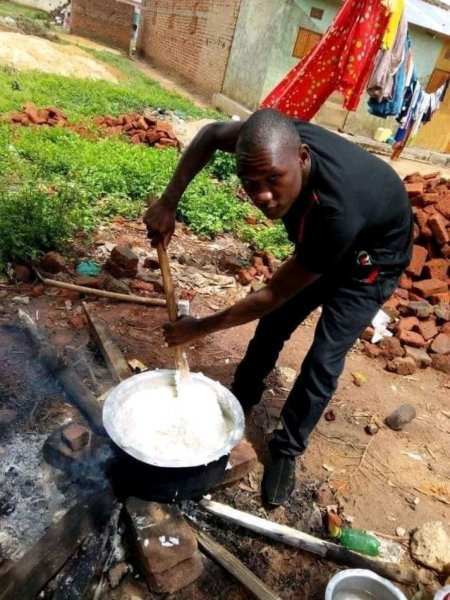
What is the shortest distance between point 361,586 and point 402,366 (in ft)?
6.86

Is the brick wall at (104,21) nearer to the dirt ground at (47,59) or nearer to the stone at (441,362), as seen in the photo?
the dirt ground at (47,59)

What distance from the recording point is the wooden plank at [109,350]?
106 inches

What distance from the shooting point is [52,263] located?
373 centimetres

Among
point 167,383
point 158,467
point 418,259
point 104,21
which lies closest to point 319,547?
point 158,467

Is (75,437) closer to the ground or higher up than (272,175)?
closer to the ground

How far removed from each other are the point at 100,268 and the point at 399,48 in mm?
3971

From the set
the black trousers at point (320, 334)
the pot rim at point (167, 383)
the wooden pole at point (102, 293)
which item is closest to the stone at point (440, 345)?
the black trousers at point (320, 334)

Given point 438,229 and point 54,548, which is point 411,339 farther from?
point 54,548

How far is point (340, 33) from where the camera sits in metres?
4.76

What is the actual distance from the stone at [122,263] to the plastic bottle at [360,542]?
8.67 feet

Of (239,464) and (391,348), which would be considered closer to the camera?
(239,464)

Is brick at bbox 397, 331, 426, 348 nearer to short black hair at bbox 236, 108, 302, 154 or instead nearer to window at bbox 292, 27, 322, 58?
short black hair at bbox 236, 108, 302, 154

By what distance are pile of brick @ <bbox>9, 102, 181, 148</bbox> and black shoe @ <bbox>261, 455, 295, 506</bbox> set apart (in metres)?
6.36

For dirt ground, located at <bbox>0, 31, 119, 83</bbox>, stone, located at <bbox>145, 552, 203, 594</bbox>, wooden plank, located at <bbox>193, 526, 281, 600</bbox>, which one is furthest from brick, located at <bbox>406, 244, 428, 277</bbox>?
dirt ground, located at <bbox>0, 31, 119, 83</bbox>
